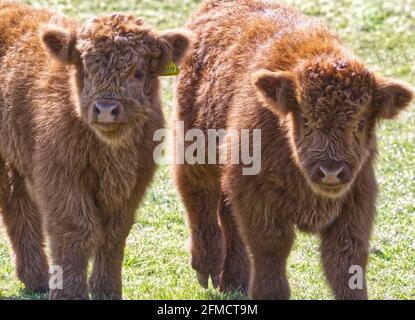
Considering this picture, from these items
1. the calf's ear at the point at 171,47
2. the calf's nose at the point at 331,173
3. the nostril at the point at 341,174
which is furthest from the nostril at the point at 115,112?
the nostril at the point at 341,174

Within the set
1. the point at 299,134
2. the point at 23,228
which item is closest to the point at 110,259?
the point at 23,228

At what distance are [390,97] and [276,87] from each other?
0.80m

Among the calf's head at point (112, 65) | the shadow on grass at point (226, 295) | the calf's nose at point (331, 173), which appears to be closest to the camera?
the calf's nose at point (331, 173)

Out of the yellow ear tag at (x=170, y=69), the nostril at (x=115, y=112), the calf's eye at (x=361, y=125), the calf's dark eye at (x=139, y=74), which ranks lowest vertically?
the calf's eye at (x=361, y=125)

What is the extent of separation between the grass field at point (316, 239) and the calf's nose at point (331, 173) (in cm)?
105

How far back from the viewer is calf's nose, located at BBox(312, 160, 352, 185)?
25.1ft

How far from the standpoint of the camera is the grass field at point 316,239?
9430 millimetres

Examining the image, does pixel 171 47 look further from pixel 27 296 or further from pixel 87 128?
pixel 27 296

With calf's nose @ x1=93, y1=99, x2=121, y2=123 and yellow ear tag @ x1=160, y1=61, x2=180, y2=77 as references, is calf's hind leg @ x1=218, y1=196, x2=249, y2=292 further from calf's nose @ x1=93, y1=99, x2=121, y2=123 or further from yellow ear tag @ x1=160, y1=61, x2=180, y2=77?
calf's nose @ x1=93, y1=99, x2=121, y2=123

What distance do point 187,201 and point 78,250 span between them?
6.16 ft

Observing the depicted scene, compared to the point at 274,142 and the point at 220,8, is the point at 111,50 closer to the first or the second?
the point at 274,142

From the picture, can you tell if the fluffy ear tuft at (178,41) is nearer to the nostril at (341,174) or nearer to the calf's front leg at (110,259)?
the calf's front leg at (110,259)

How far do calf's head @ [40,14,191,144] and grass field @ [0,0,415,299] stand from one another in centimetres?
161

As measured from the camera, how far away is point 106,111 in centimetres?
786
